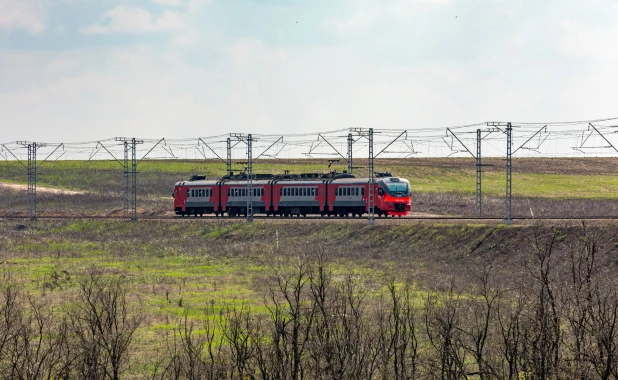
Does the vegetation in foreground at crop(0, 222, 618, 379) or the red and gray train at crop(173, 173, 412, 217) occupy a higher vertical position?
the red and gray train at crop(173, 173, 412, 217)

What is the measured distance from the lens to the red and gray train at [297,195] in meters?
71.7

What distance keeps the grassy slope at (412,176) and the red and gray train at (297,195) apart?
36.7 m

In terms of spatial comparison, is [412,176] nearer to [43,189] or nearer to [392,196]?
[43,189]

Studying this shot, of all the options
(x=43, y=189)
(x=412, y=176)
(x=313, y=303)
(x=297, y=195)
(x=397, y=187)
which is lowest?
(x=313, y=303)

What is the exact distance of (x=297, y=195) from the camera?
256ft

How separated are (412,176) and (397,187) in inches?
2448

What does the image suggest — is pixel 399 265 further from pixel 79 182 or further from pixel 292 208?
pixel 79 182

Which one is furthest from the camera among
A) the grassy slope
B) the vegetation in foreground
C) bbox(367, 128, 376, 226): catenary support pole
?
the grassy slope

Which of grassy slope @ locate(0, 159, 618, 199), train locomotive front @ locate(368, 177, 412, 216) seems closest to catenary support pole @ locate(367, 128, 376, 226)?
train locomotive front @ locate(368, 177, 412, 216)

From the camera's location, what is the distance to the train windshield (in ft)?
232

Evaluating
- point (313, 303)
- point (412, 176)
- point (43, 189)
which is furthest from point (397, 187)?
point (43, 189)

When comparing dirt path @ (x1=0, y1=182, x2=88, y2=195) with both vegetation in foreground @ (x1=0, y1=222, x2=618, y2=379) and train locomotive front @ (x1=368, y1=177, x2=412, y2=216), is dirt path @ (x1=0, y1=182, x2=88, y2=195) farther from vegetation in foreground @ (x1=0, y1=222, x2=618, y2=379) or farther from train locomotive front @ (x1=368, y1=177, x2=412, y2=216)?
train locomotive front @ (x1=368, y1=177, x2=412, y2=216)

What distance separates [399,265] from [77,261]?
815 inches

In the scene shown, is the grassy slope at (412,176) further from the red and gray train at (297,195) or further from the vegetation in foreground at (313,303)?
the vegetation in foreground at (313,303)
